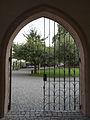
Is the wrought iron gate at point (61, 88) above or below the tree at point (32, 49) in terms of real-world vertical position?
below

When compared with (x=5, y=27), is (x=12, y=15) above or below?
above

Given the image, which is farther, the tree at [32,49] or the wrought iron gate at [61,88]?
the tree at [32,49]

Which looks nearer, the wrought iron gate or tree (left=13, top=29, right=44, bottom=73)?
the wrought iron gate

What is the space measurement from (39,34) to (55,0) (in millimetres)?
9617

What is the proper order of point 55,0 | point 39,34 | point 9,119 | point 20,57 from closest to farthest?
point 9,119, point 55,0, point 39,34, point 20,57

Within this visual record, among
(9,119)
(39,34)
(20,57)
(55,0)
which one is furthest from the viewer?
(20,57)

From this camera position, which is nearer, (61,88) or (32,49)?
(61,88)

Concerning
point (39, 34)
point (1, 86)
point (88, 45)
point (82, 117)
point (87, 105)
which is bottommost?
point (82, 117)

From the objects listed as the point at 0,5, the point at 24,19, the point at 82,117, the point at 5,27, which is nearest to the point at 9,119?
the point at 82,117

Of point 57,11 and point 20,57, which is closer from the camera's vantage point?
point 57,11

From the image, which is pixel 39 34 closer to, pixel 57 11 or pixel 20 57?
pixel 20 57

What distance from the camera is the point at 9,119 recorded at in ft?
10.8

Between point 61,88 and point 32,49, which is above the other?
point 32,49

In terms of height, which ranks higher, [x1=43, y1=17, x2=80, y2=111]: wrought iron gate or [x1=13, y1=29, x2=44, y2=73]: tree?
[x1=13, y1=29, x2=44, y2=73]: tree
